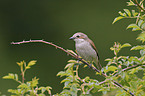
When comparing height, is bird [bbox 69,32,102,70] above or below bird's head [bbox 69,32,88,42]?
below

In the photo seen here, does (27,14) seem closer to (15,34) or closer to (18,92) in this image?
(15,34)

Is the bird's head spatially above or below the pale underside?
above

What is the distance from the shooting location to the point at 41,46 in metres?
9.41

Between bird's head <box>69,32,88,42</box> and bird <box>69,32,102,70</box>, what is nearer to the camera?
bird <box>69,32,102,70</box>

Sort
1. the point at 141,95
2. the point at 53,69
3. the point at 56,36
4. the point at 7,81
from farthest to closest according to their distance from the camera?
the point at 56,36
the point at 53,69
the point at 7,81
the point at 141,95

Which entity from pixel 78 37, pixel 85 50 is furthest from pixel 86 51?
pixel 78 37

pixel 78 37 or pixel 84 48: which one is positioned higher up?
pixel 78 37

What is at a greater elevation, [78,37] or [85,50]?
[78,37]

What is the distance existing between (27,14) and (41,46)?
1171 millimetres

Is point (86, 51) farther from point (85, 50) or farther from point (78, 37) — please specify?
point (78, 37)

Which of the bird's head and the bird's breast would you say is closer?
the bird's breast

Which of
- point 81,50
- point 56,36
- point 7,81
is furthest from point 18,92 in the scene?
point 56,36

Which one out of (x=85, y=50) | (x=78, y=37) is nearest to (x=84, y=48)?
(x=85, y=50)

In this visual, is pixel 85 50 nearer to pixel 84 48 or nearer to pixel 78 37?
pixel 84 48
